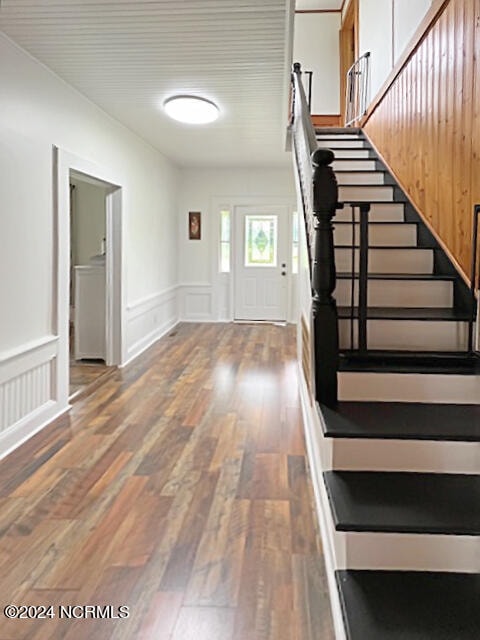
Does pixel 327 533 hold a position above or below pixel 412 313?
below

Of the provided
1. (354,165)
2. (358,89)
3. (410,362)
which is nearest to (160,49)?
(354,165)

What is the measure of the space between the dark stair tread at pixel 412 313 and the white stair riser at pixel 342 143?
3.05m

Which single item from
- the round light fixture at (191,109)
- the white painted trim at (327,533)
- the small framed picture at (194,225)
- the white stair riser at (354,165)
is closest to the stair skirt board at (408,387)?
the white painted trim at (327,533)

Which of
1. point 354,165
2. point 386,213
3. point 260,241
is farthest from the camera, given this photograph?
point 260,241

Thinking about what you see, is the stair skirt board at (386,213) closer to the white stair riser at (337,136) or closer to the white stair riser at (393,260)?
the white stair riser at (393,260)

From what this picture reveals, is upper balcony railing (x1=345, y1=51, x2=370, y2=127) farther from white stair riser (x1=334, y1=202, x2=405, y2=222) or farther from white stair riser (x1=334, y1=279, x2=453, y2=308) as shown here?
white stair riser (x1=334, y1=279, x2=453, y2=308)

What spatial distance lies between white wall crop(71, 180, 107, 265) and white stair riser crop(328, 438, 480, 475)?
8008mm

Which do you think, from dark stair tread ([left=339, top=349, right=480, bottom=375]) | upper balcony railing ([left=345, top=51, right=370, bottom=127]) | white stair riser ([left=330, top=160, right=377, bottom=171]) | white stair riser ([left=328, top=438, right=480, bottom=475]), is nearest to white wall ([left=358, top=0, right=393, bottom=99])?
upper balcony railing ([left=345, top=51, right=370, bottom=127])

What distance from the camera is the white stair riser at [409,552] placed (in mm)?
1968

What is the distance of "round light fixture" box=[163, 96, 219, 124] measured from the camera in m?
5.13

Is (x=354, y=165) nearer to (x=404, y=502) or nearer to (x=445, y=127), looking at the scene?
(x=445, y=127)

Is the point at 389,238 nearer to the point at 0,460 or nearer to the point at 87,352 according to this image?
the point at 0,460

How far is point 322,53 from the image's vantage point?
378 inches

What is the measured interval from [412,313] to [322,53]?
25.4 ft
